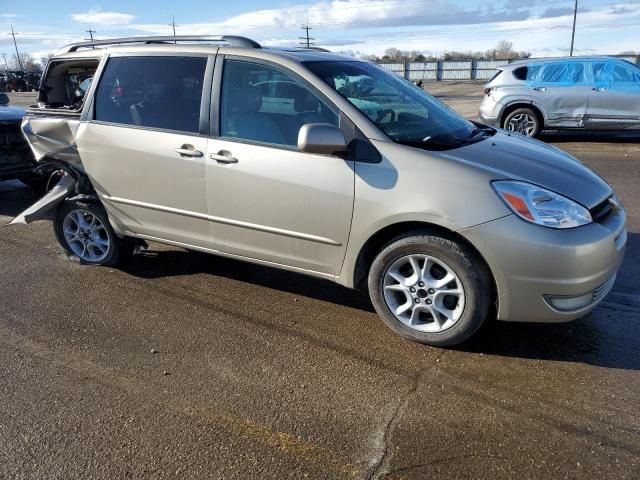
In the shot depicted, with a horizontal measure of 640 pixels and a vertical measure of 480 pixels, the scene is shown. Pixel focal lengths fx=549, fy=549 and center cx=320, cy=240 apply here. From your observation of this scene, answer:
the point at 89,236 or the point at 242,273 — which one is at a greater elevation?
the point at 89,236

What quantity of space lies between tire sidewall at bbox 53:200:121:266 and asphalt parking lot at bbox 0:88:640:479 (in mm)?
372

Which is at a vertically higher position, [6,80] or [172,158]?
[172,158]

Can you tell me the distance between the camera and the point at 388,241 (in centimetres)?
347

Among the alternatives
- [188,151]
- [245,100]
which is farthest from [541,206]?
[188,151]

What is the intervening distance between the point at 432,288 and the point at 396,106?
1390 mm

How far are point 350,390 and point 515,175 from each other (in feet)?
5.15

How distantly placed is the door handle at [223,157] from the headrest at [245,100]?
0.31 m

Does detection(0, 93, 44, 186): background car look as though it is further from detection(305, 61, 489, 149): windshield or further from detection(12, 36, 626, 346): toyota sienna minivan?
detection(305, 61, 489, 149): windshield

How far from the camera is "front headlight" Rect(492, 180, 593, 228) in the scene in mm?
3057

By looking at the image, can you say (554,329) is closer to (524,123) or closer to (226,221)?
(226,221)

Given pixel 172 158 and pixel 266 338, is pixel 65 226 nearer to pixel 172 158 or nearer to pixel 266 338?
pixel 172 158

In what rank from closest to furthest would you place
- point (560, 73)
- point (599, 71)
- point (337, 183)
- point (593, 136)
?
point (337, 183), point (599, 71), point (560, 73), point (593, 136)

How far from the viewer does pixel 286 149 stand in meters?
3.60

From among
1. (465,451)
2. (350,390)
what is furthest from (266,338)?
(465,451)
